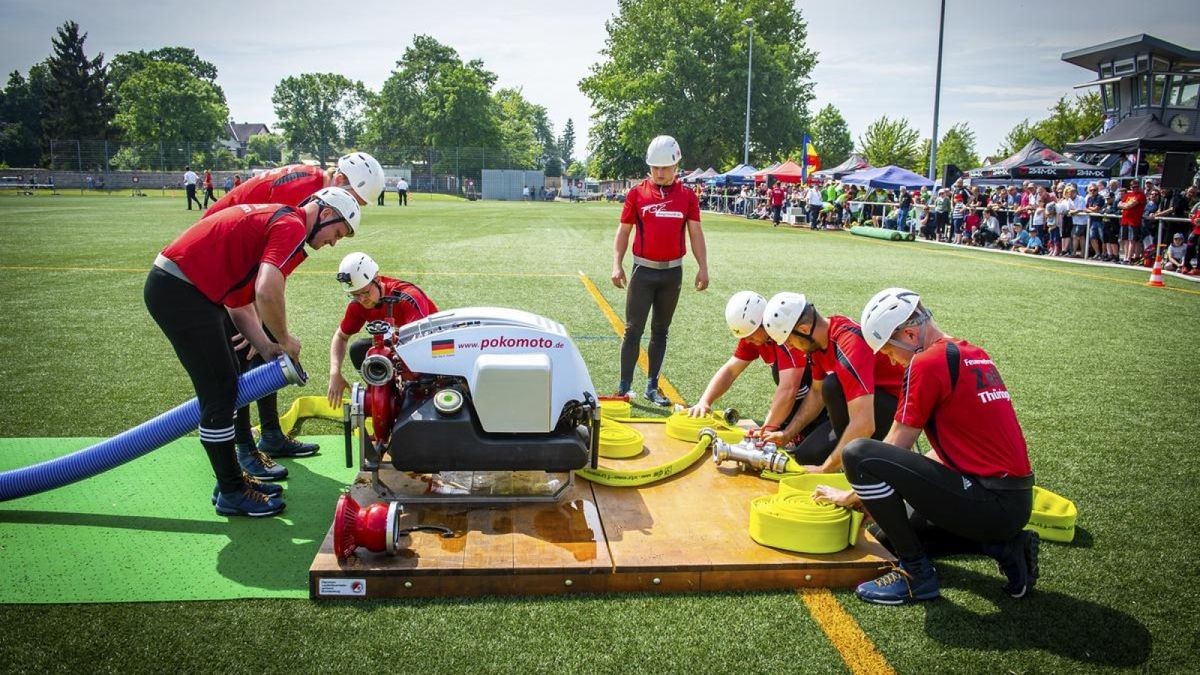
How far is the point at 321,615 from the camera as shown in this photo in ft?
11.5

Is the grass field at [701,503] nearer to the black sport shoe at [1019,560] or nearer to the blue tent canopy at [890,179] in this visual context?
the black sport shoe at [1019,560]

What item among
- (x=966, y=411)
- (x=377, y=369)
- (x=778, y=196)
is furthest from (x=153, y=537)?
(x=778, y=196)

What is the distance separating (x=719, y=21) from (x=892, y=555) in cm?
6966

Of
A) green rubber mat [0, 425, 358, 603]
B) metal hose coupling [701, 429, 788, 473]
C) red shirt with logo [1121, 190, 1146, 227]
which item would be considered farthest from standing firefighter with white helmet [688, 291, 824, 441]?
red shirt with logo [1121, 190, 1146, 227]

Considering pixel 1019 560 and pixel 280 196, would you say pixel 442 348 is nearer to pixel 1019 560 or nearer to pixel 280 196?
pixel 280 196

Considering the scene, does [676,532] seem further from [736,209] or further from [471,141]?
[471,141]

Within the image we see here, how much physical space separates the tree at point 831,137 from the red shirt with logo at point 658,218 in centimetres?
8449

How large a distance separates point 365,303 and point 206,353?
1.25 m

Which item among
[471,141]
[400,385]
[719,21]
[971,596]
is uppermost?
[719,21]

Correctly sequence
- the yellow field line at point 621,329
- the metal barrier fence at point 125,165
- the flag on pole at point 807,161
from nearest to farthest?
the yellow field line at point 621,329 → the flag on pole at point 807,161 → the metal barrier fence at point 125,165

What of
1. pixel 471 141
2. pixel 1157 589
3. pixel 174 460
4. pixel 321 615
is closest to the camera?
pixel 321 615

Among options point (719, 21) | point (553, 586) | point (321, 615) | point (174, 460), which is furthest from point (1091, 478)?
point (719, 21)

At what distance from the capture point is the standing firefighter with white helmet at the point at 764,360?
534 centimetres

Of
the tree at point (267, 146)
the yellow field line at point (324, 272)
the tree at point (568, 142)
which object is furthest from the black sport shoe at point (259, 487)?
the tree at point (568, 142)
